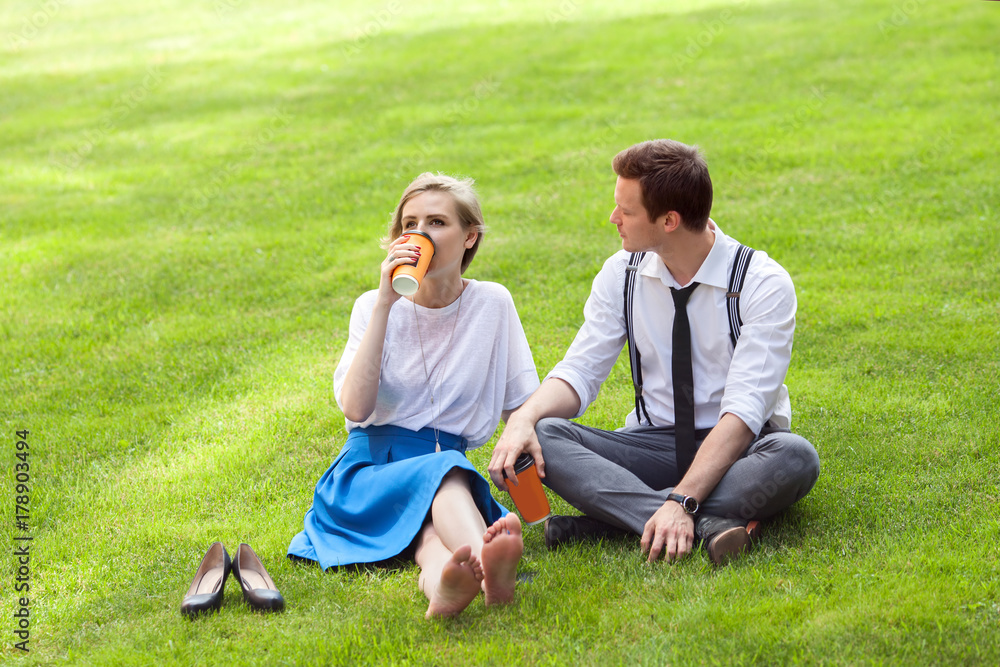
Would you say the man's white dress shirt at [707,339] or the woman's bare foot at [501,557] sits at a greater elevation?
the man's white dress shirt at [707,339]

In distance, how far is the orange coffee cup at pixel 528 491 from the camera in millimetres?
3902

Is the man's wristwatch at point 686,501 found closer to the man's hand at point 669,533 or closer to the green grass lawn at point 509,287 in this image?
the man's hand at point 669,533

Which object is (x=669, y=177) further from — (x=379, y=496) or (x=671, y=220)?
(x=379, y=496)

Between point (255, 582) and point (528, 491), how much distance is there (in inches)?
45.1

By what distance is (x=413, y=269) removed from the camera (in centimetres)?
382

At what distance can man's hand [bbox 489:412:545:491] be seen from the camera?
3846 millimetres

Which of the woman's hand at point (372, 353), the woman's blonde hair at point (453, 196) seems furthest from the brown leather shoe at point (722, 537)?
the woman's blonde hair at point (453, 196)

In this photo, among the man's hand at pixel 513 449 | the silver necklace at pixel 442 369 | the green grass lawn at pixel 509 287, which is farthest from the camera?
the silver necklace at pixel 442 369

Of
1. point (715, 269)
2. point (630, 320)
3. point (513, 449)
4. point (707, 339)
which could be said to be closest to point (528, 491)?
point (513, 449)

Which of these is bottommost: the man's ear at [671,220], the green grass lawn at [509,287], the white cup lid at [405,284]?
the green grass lawn at [509,287]

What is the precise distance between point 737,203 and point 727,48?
789 cm

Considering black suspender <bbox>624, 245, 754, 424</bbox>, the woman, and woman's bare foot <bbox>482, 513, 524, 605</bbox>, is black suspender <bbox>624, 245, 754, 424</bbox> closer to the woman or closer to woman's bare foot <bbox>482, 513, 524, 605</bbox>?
the woman

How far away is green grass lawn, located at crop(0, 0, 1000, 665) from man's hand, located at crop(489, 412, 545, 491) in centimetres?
40

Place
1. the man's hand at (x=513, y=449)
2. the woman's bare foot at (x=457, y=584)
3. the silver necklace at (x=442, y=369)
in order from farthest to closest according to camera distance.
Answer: the silver necklace at (x=442, y=369) < the man's hand at (x=513, y=449) < the woman's bare foot at (x=457, y=584)
